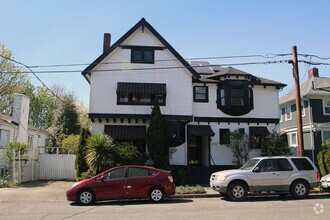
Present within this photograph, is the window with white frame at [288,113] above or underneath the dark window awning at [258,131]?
above

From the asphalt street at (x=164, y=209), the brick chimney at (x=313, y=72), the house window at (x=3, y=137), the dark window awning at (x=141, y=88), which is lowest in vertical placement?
the asphalt street at (x=164, y=209)

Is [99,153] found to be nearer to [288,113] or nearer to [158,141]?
[158,141]

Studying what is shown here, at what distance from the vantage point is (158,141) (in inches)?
783

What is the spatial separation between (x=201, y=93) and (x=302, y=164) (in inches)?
413

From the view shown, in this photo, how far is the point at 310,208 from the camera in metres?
11.3

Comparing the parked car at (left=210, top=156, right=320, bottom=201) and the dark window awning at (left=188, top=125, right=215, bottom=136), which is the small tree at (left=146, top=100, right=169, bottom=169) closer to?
the dark window awning at (left=188, top=125, right=215, bottom=136)

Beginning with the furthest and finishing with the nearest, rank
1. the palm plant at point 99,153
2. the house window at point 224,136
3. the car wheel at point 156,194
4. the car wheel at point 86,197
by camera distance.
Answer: the house window at point 224,136
the palm plant at point 99,153
the car wheel at point 156,194
the car wheel at point 86,197

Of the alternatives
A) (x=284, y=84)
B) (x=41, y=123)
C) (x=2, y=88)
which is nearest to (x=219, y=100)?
(x=284, y=84)

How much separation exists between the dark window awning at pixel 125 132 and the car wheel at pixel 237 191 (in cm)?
871

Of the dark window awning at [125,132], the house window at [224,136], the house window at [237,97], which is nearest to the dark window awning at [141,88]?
the dark window awning at [125,132]

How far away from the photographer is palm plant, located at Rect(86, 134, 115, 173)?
60.8 feet

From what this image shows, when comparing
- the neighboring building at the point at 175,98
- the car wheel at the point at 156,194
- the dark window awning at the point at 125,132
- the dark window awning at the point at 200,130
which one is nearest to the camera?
the car wheel at the point at 156,194

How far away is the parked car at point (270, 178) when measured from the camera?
13742 millimetres

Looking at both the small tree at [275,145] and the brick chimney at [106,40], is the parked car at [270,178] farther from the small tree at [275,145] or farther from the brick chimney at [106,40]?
the brick chimney at [106,40]
